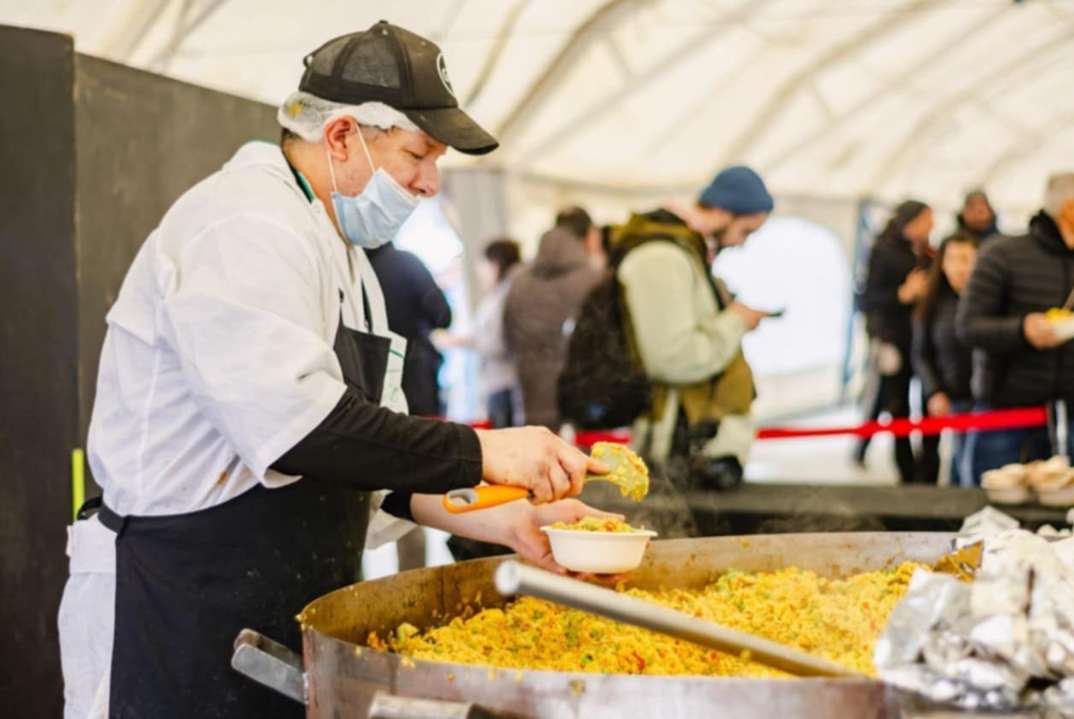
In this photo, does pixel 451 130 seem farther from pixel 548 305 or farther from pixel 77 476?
pixel 548 305

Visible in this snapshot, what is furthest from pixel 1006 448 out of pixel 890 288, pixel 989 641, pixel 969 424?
pixel 989 641

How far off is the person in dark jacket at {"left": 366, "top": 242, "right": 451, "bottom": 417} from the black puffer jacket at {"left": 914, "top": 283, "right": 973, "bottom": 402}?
8.40 feet

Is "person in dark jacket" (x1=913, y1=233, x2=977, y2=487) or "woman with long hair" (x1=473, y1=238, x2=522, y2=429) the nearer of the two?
"person in dark jacket" (x1=913, y1=233, x2=977, y2=487)

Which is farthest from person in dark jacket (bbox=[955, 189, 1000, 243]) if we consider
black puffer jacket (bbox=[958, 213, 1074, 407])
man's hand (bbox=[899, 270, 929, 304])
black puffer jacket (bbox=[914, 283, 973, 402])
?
black puffer jacket (bbox=[958, 213, 1074, 407])

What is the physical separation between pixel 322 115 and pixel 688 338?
2.32 m

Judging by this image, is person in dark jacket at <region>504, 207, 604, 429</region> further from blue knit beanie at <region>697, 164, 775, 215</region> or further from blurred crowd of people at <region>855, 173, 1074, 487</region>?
blue knit beanie at <region>697, 164, 775, 215</region>

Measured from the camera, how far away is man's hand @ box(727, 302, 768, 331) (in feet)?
14.8

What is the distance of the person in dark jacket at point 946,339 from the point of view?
633cm

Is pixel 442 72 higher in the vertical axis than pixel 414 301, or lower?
higher

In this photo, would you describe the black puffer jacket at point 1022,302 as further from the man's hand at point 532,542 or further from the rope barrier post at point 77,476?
the rope barrier post at point 77,476

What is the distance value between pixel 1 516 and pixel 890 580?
2.26 m

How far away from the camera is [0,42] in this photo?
328 cm

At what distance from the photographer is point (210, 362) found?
2.02m

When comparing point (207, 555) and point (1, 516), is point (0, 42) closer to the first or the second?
point (1, 516)
